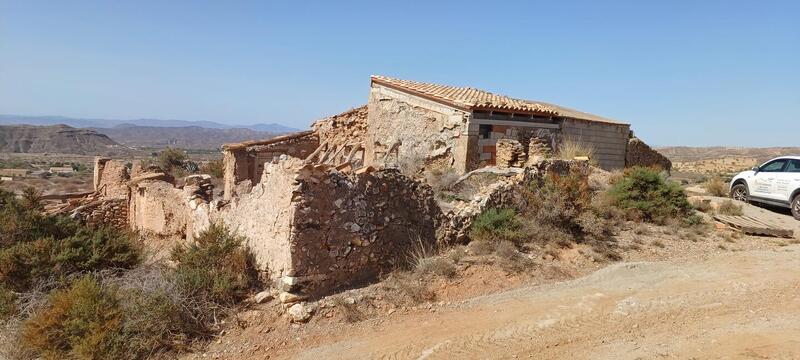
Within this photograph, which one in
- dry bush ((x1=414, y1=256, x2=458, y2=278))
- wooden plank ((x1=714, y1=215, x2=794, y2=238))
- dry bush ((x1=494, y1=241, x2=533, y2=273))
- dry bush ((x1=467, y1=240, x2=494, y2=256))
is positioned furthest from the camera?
wooden plank ((x1=714, y1=215, x2=794, y2=238))

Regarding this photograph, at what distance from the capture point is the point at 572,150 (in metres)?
15.1

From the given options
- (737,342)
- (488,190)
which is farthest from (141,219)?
(737,342)

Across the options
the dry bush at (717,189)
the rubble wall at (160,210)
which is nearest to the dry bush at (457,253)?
the rubble wall at (160,210)

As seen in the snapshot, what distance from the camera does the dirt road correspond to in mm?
5012

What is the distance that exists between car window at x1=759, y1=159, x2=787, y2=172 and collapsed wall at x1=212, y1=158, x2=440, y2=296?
11095mm

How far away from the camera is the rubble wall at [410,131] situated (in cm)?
1410

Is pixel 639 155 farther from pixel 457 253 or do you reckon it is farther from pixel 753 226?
pixel 457 253

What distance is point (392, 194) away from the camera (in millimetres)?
7188

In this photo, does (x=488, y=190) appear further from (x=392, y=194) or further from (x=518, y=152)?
(x=518, y=152)

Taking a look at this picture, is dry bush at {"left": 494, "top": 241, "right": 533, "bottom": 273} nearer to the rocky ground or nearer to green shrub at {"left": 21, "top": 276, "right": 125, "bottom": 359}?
the rocky ground

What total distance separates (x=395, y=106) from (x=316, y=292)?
417 inches

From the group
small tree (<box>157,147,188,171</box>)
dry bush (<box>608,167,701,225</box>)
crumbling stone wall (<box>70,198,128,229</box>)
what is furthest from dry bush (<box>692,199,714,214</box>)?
small tree (<box>157,147,188,171</box>)

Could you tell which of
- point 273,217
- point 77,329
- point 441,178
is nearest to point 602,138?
point 441,178

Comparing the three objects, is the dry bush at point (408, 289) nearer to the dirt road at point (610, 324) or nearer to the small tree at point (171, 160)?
the dirt road at point (610, 324)
